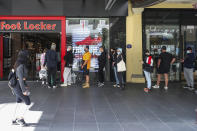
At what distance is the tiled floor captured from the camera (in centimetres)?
545

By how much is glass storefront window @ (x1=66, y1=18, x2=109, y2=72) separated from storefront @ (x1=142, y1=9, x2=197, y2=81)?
215 cm

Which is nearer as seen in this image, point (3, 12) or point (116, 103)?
point (116, 103)

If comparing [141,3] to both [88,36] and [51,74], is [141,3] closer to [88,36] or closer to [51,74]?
[88,36]

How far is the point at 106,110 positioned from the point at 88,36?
6.29 m

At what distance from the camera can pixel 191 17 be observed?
12.7 meters

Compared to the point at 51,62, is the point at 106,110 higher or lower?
lower

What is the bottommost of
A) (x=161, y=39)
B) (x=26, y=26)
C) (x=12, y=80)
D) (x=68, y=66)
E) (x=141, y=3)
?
(x=12, y=80)

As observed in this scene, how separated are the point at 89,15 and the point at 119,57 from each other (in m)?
3.15

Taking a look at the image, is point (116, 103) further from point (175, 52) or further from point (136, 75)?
point (175, 52)

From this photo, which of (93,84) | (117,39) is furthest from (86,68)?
(117,39)

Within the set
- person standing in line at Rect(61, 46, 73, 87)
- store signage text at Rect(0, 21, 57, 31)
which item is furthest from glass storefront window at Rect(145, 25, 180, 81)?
store signage text at Rect(0, 21, 57, 31)

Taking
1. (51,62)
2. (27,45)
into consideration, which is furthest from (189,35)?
(27,45)

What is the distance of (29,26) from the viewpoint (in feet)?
39.4

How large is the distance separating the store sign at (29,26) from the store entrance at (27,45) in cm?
59
